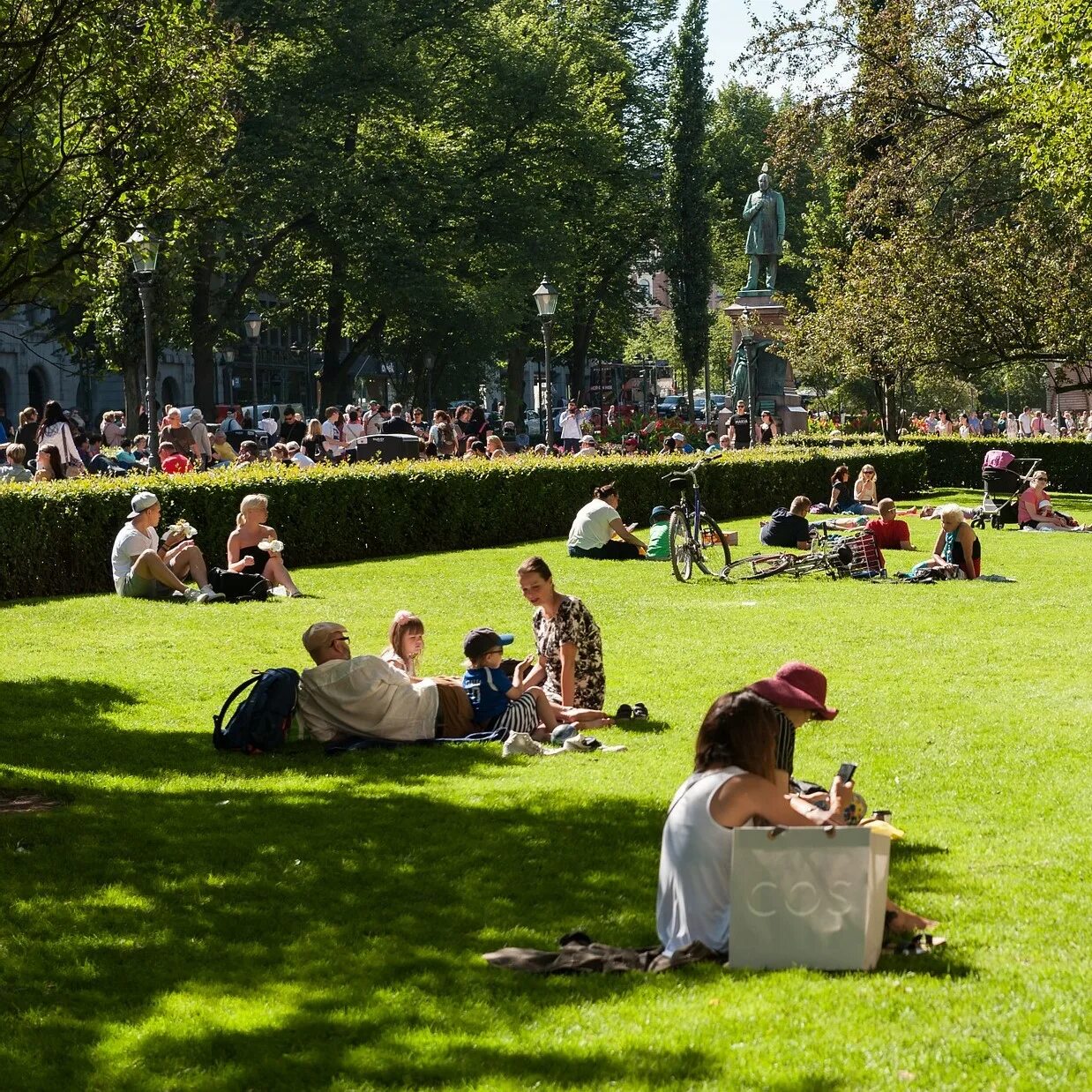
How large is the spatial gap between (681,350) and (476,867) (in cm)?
5760

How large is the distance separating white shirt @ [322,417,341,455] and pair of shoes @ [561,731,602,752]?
2211cm

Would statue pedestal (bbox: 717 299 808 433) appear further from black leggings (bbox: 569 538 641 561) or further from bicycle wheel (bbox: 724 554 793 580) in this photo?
bicycle wheel (bbox: 724 554 793 580)

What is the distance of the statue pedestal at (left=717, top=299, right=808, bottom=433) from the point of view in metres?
44.1

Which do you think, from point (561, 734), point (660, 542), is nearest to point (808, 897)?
point (561, 734)

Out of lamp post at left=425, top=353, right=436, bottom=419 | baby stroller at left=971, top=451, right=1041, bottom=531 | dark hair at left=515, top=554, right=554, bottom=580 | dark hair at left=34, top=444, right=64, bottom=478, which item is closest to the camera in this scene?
dark hair at left=515, top=554, right=554, bottom=580

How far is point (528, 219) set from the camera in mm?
49156

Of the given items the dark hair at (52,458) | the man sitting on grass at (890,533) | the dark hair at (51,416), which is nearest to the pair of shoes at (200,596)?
the dark hair at (52,458)

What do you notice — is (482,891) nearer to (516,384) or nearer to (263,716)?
(263,716)

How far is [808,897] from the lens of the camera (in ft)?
18.9

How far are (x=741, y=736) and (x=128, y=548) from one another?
496 inches

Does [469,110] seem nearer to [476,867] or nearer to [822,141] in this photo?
[822,141]

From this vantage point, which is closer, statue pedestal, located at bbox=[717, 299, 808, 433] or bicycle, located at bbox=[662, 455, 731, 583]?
bicycle, located at bbox=[662, 455, 731, 583]

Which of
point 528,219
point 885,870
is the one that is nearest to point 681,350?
point 528,219

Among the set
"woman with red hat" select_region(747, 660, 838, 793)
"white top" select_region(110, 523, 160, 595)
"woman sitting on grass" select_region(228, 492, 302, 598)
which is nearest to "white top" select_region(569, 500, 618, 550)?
"woman sitting on grass" select_region(228, 492, 302, 598)
